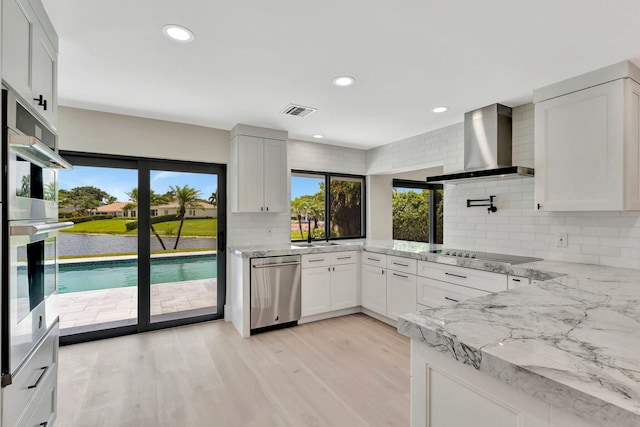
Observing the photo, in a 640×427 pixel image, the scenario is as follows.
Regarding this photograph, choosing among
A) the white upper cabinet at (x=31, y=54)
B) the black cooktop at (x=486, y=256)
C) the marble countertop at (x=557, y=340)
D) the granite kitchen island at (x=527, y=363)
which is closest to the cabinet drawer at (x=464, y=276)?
the black cooktop at (x=486, y=256)

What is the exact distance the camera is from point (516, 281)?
2.49 metres

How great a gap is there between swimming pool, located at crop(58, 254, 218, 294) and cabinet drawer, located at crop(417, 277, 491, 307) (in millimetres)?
2564

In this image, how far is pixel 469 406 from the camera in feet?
3.26

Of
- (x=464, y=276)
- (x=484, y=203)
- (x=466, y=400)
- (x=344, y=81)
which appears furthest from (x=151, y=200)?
(x=484, y=203)

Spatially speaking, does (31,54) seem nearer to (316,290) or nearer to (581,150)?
(316,290)

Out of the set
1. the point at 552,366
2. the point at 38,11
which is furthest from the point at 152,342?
the point at 552,366

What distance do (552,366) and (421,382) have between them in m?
0.44

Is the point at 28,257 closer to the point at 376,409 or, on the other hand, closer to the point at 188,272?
the point at 376,409

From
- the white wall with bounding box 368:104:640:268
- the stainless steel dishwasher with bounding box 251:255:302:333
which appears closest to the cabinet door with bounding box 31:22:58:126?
the stainless steel dishwasher with bounding box 251:255:302:333

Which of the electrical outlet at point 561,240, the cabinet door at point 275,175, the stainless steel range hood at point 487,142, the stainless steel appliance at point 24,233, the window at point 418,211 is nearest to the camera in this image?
the stainless steel appliance at point 24,233

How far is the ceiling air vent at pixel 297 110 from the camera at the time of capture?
3184 mm

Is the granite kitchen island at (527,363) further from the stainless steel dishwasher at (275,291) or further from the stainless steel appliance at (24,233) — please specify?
the stainless steel dishwasher at (275,291)

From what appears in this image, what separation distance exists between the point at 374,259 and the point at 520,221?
1.67 meters

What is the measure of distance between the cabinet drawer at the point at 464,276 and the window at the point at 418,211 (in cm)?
271
